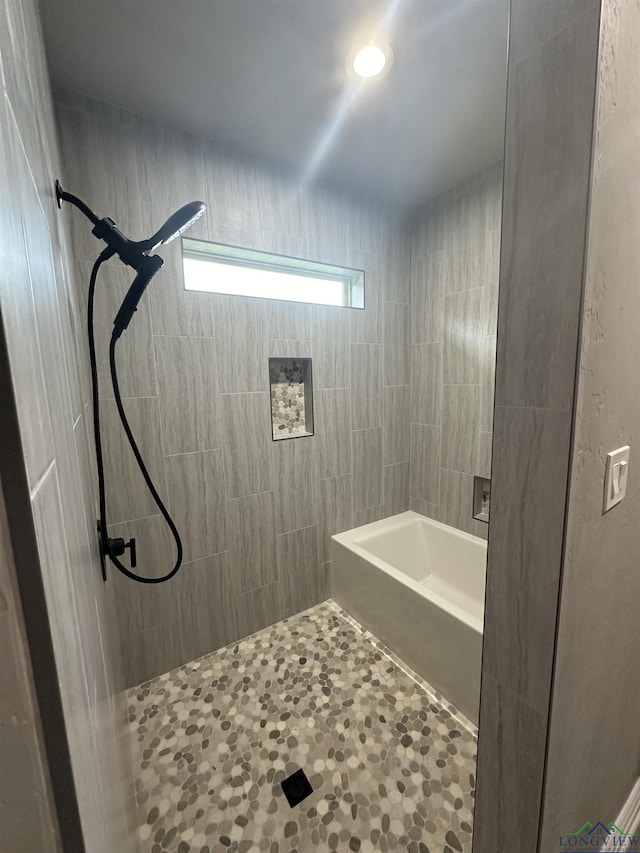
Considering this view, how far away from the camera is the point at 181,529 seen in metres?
1.74

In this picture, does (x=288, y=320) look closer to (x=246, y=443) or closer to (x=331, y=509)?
(x=246, y=443)

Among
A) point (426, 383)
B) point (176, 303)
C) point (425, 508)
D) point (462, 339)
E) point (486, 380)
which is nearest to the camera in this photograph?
point (176, 303)

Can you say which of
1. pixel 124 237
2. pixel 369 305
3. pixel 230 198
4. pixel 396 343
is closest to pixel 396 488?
pixel 396 343

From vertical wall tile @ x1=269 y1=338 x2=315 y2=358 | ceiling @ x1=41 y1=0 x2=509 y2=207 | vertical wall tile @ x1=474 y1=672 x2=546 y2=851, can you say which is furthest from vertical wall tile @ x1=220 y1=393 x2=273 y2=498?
vertical wall tile @ x1=474 y1=672 x2=546 y2=851

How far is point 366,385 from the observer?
2322 mm

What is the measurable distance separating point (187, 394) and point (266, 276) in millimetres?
873

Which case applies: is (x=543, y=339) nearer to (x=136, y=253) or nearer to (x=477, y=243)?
(x=136, y=253)

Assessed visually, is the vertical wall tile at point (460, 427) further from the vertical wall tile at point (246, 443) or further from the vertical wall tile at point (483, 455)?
the vertical wall tile at point (246, 443)

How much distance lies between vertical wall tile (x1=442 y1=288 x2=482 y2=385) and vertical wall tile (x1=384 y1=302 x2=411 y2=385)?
0.29m

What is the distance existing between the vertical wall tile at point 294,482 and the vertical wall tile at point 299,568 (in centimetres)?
7

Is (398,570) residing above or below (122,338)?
below

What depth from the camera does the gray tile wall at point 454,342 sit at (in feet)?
6.79

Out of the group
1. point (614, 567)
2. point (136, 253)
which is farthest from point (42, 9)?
point (614, 567)

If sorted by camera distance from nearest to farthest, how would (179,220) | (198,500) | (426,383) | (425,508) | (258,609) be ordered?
1. (179,220)
2. (198,500)
3. (258,609)
4. (426,383)
5. (425,508)
